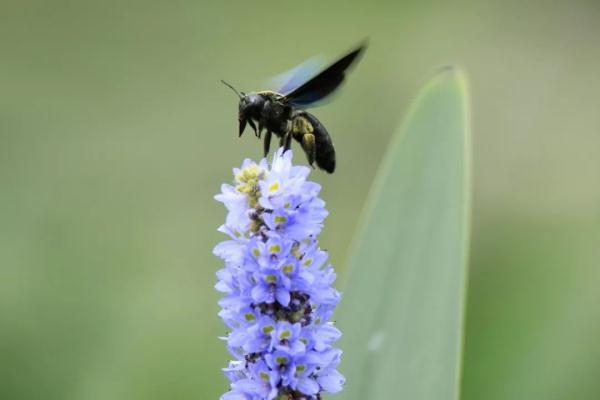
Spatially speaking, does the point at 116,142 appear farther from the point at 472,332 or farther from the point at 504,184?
the point at 472,332

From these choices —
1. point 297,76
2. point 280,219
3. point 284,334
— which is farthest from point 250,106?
point 284,334

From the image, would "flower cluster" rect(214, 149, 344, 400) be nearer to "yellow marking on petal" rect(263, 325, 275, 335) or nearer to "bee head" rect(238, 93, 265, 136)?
"yellow marking on petal" rect(263, 325, 275, 335)

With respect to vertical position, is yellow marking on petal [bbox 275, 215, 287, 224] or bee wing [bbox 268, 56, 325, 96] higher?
bee wing [bbox 268, 56, 325, 96]

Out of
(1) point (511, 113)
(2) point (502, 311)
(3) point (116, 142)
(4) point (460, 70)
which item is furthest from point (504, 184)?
(4) point (460, 70)

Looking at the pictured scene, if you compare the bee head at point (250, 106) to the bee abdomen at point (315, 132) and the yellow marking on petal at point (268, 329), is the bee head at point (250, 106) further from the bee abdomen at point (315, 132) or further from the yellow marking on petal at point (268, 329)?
the yellow marking on petal at point (268, 329)

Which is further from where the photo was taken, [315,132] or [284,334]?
[315,132]

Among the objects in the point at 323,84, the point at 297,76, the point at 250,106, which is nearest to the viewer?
the point at 323,84

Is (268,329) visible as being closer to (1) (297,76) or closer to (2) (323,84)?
(2) (323,84)

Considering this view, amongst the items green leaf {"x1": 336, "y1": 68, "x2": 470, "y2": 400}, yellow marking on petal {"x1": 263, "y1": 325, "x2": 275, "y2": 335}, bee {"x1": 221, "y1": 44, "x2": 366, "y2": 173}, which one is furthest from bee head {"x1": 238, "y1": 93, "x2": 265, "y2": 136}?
yellow marking on petal {"x1": 263, "y1": 325, "x2": 275, "y2": 335}
